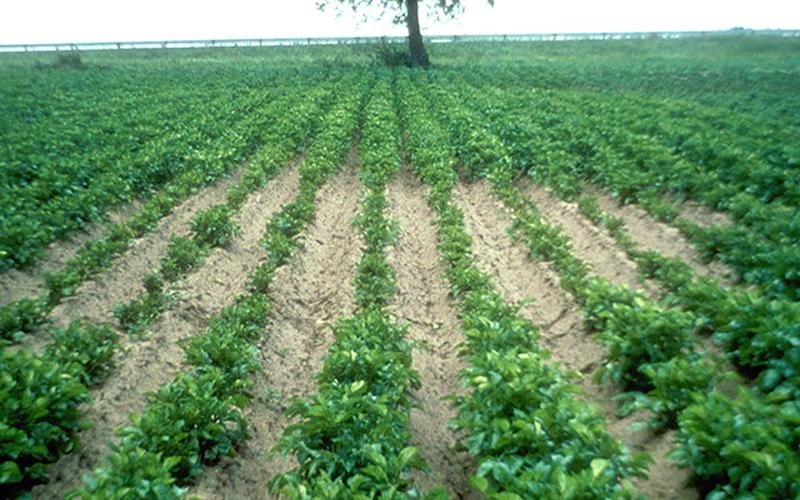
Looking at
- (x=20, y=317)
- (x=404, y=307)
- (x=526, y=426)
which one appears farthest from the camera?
(x=404, y=307)

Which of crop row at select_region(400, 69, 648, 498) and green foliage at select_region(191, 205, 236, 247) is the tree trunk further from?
crop row at select_region(400, 69, 648, 498)

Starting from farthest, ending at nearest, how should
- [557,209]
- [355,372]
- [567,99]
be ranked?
[567,99] → [557,209] → [355,372]

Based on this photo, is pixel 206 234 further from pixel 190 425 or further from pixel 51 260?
pixel 190 425

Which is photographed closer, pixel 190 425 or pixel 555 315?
pixel 190 425

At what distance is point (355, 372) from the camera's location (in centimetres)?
504

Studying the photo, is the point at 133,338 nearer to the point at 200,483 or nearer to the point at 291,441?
the point at 200,483

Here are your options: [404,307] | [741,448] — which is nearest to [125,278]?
[404,307]

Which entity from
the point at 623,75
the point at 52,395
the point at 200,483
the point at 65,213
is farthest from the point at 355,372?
the point at 623,75

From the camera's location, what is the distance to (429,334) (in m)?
7.19

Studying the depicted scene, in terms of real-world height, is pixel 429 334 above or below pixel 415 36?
below

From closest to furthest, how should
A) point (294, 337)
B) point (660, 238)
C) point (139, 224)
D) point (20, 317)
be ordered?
point (20, 317) → point (294, 337) → point (660, 238) → point (139, 224)

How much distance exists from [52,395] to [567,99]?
21.7 meters

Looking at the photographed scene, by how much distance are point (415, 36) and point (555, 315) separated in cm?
3530

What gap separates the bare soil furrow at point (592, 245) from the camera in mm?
7914
